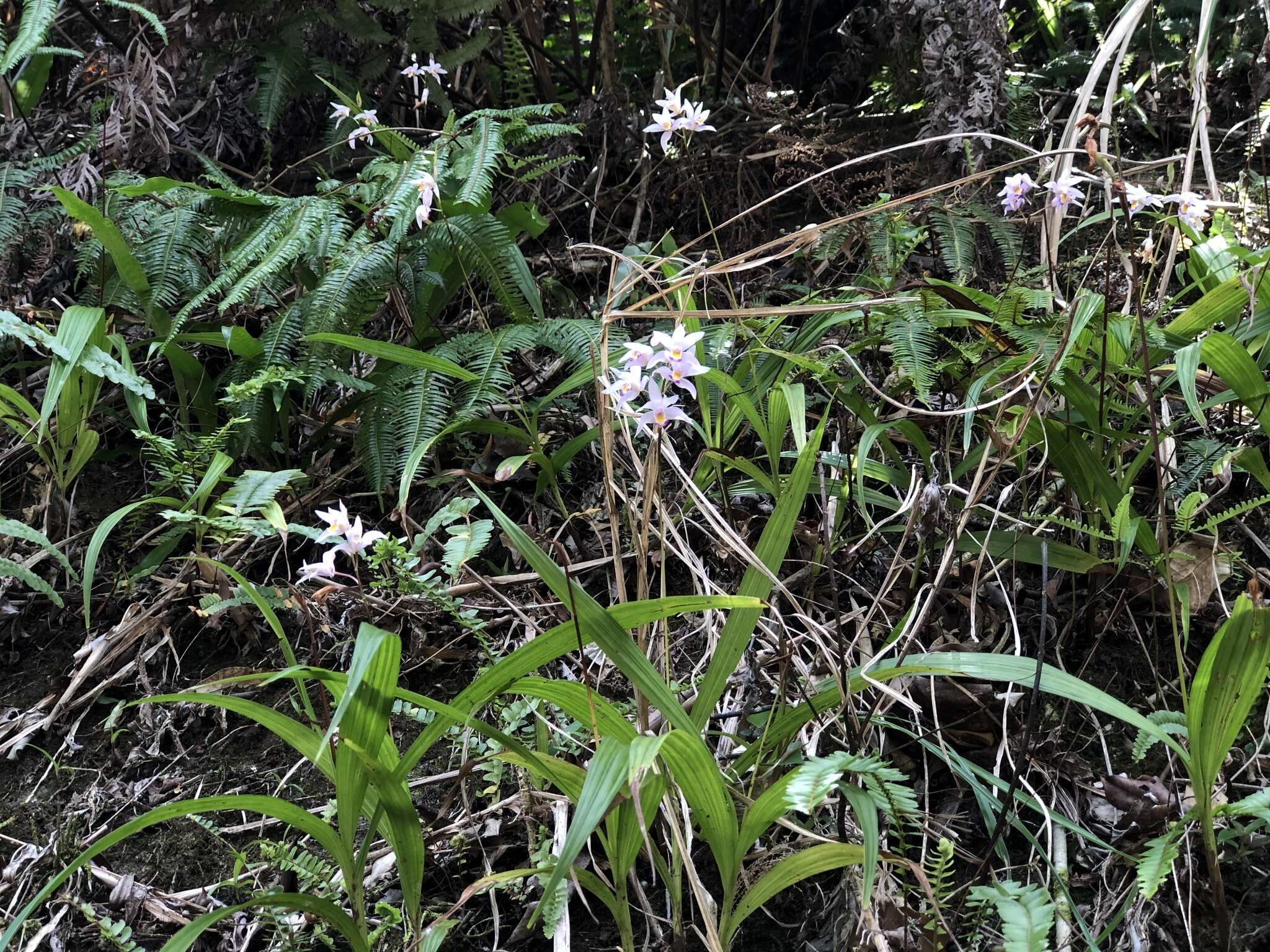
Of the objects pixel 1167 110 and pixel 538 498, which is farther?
pixel 1167 110

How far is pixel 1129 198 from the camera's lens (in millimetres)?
1590

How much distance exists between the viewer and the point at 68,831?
158 centimetres

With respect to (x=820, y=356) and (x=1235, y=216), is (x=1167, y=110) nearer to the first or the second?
(x=1235, y=216)

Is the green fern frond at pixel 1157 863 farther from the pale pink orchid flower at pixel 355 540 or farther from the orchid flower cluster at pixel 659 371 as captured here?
the pale pink orchid flower at pixel 355 540

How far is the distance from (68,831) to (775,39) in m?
2.98

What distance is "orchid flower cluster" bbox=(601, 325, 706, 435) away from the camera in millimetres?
1216

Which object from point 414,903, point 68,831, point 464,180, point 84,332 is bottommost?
point 68,831

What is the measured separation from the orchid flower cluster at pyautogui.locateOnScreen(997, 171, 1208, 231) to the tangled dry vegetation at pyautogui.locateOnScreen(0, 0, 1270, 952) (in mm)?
22

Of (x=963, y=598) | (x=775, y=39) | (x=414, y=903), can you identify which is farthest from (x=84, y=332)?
(x=775, y=39)

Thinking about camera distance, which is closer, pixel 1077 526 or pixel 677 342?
pixel 677 342

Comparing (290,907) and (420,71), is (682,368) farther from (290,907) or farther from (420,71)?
(420,71)

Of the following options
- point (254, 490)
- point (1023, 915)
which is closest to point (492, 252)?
point (254, 490)

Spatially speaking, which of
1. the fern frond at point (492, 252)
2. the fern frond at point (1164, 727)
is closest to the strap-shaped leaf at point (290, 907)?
the fern frond at point (1164, 727)

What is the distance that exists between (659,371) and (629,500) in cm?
43
